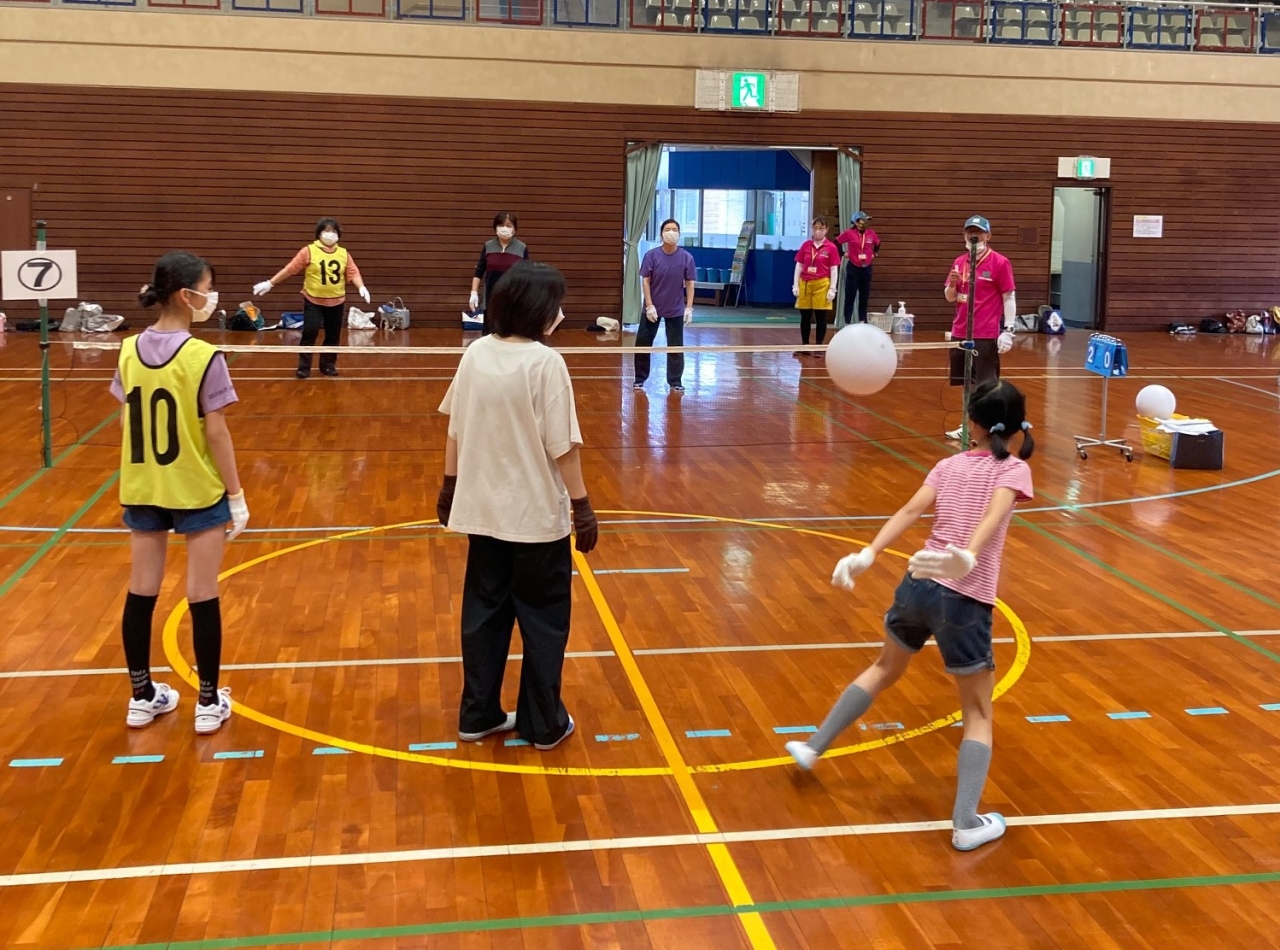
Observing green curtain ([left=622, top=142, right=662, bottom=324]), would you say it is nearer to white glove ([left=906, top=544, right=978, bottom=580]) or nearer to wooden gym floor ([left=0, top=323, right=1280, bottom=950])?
wooden gym floor ([left=0, top=323, right=1280, bottom=950])

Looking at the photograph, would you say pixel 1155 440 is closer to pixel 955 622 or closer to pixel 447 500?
pixel 955 622

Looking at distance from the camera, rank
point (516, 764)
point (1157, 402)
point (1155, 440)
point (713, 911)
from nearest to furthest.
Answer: point (713, 911)
point (516, 764)
point (1157, 402)
point (1155, 440)

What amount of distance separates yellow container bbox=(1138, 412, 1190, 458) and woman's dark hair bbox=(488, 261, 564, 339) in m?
8.09

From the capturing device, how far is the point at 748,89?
22938 millimetres

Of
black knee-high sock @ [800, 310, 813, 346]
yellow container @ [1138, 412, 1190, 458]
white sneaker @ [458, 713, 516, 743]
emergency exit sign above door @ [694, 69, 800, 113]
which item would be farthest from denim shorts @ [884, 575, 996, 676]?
emergency exit sign above door @ [694, 69, 800, 113]

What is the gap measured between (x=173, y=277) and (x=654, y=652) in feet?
9.58

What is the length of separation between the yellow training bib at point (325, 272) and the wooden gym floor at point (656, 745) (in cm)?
477

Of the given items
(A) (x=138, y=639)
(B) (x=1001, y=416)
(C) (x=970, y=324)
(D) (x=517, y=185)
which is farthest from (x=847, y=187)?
(A) (x=138, y=639)

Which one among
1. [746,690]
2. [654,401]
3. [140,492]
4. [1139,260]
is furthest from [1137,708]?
[1139,260]

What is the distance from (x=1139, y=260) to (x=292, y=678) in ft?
73.8

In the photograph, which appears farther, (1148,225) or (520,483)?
(1148,225)

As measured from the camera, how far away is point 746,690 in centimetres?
614

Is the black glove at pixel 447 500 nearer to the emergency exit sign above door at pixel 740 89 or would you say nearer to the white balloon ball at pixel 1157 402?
the white balloon ball at pixel 1157 402

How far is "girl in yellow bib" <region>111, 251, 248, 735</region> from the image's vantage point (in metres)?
5.19
